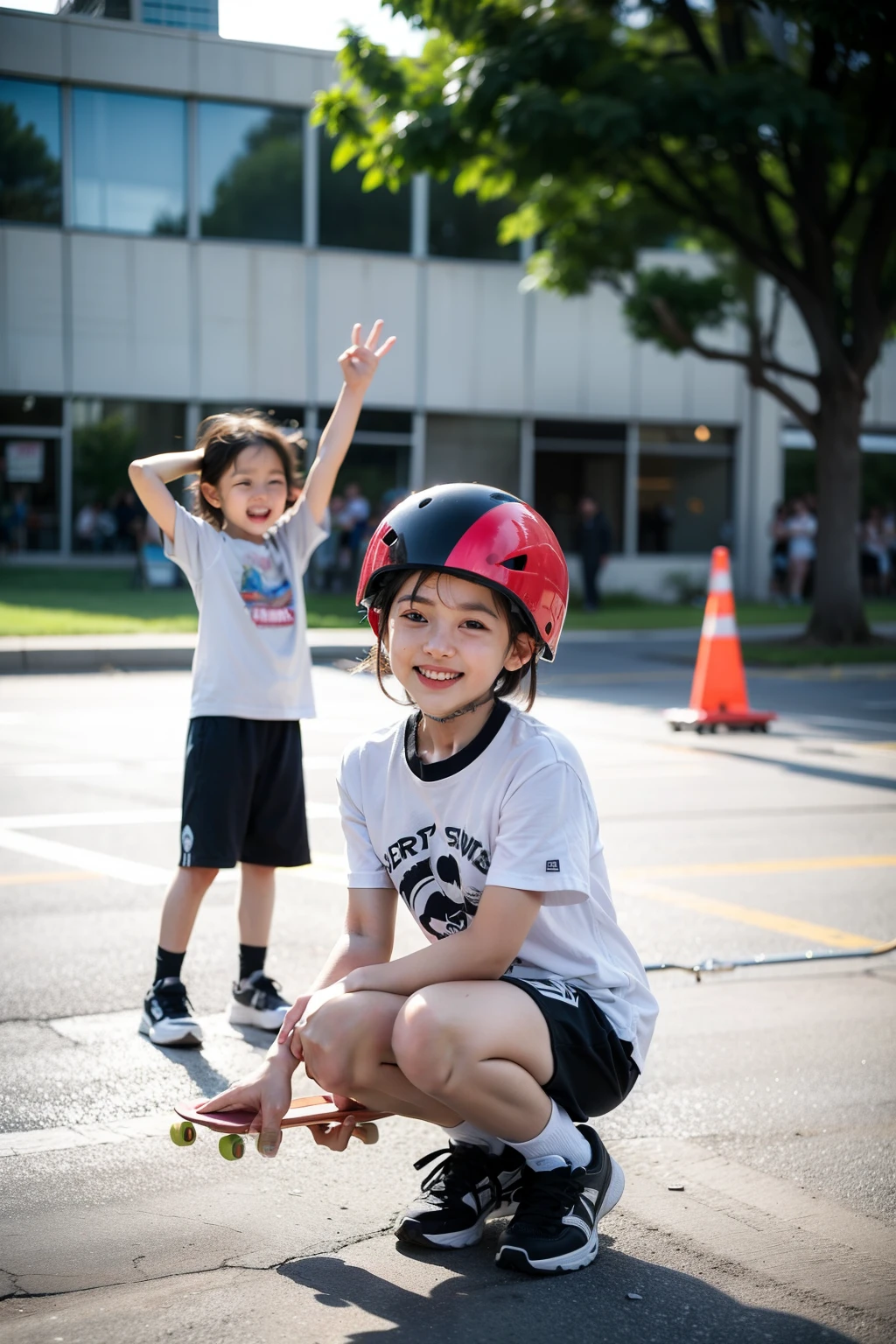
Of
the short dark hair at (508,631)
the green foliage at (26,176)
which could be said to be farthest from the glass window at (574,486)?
the short dark hair at (508,631)

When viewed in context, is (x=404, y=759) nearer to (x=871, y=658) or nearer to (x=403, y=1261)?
(x=403, y=1261)

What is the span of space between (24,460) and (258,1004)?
2262 cm

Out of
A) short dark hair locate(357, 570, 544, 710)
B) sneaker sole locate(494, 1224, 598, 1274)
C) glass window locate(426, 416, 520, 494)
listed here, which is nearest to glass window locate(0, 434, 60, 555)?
glass window locate(426, 416, 520, 494)

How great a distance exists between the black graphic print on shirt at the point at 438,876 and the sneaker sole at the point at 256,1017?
58.0 inches

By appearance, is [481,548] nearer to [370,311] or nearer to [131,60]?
[131,60]

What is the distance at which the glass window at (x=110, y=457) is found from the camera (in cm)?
2577

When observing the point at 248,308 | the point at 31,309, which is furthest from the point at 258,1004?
the point at 248,308

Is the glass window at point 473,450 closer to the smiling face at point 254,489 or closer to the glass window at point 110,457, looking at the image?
the glass window at point 110,457

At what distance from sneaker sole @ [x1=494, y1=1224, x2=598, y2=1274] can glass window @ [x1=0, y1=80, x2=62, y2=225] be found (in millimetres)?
24595

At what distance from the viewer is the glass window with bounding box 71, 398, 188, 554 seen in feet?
84.5

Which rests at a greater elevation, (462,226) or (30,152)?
(30,152)

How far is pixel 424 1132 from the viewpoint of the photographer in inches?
148

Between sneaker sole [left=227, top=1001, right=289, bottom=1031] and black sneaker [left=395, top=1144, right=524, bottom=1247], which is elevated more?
black sneaker [left=395, top=1144, right=524, bottom=1247]

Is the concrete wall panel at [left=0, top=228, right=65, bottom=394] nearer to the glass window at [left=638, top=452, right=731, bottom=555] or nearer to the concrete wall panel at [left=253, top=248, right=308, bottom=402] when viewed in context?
the concrete wall panel at [left=253, top=248, right=308, bottom=402]
